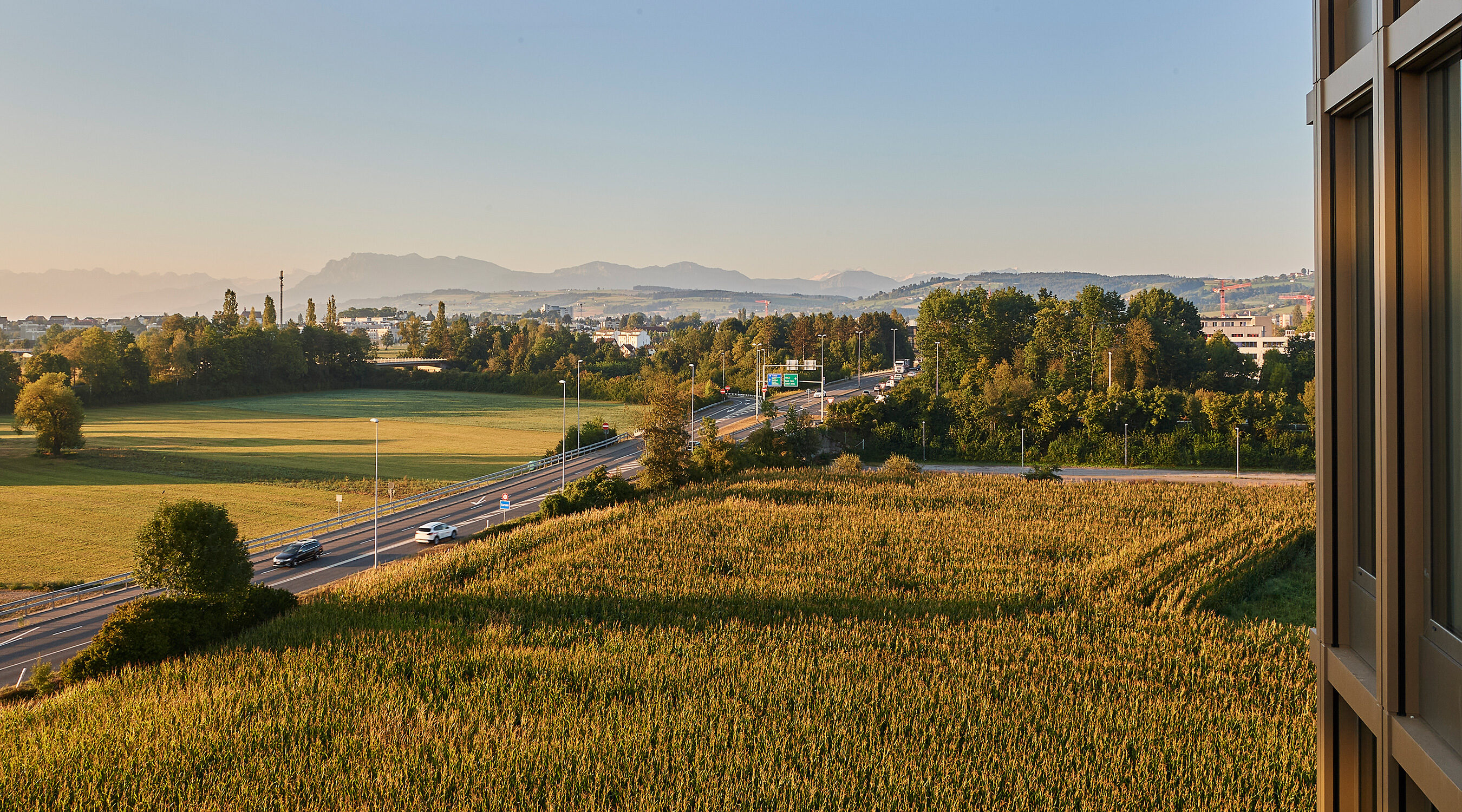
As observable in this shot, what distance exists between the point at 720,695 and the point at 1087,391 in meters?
60.3

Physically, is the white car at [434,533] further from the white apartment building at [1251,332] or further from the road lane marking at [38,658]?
the white apartment building at [1251,332]

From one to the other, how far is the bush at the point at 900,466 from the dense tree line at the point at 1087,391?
10.1 meters

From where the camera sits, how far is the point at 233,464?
54969 millimetres

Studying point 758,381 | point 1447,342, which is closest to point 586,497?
point 1447,342

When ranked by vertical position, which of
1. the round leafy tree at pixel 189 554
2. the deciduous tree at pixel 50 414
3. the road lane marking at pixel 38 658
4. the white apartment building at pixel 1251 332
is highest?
the white apartment building at pixel 1251 332

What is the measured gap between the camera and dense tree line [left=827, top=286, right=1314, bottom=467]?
189 feet

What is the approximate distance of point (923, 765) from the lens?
502 inches

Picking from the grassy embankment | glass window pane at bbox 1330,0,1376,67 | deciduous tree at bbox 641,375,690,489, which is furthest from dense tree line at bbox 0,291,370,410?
glass window pane at bbox 1330,0,1376,67

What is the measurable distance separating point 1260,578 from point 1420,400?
26.5 meters

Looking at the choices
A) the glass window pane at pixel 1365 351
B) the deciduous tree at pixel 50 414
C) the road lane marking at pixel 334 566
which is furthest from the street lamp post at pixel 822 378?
the glass window pane at pixel 1365 351

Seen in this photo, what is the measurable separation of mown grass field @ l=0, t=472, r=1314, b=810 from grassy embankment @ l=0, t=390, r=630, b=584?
1868 centimetres

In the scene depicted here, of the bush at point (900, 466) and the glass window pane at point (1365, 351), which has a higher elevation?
the glass window pane at point (1365, 351)

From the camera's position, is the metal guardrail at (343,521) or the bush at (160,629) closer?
the bush at (160,629)

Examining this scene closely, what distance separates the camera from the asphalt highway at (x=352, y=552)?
23.4 metres
